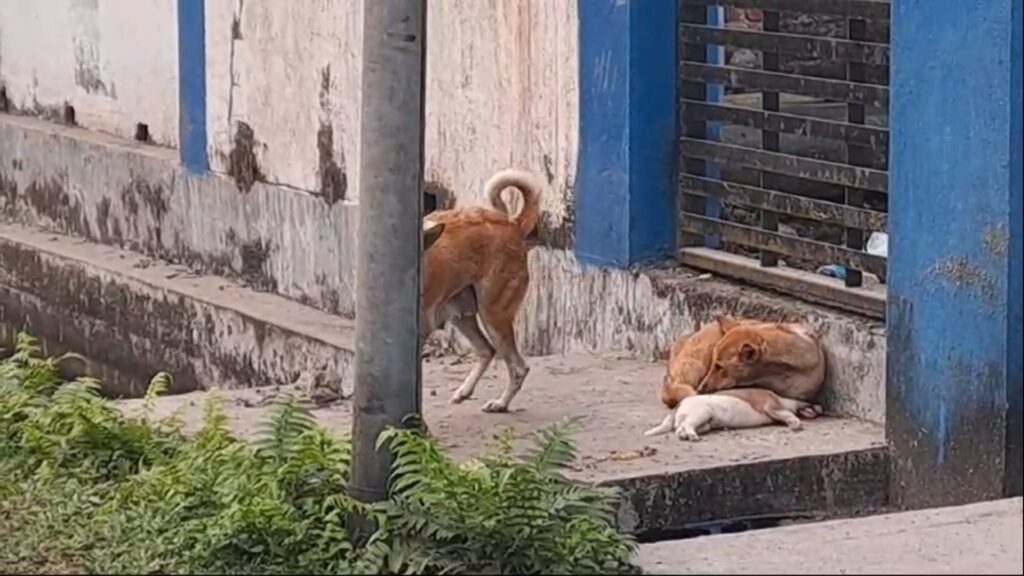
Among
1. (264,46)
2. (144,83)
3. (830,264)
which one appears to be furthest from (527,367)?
(144,83)

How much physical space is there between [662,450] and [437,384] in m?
1.84

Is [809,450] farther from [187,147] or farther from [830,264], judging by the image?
[187,147]

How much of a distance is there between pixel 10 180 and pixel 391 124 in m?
Answer: 10.1

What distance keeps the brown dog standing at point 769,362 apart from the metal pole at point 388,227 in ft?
A: 7.07

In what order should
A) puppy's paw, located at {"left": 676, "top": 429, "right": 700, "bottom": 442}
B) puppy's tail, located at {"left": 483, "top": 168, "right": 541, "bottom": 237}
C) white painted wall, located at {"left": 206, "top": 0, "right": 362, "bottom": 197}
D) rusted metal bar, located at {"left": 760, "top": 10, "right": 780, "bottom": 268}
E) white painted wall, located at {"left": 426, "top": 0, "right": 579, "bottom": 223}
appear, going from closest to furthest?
puppy's paw, located at {"left": 676, "top": 429, "right": 700, "bottom": 442}, puppy's tail, located at {"left": 483, "top": 168, "right": 541, "bottom": 237}, rusted metal bar, located at {"left": 760, "top": 10, "right": 780, "bottom": 268}, white painted wall, located at {"left": 426, "top": 0, "right": 579, "bottom": 223}, white painted wall, located at {"left": 206, "top": 0, "right": 362, "bottom": 197}

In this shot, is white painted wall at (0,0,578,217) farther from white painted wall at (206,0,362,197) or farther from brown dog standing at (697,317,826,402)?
brown dog standing at (697,317,826,402)

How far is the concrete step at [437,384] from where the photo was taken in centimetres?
768

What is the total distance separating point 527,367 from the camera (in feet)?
29.5

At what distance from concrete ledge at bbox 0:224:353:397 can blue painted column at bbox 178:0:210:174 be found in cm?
71

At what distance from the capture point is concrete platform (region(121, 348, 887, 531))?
7.57 m

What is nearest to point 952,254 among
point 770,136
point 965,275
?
point 965,275

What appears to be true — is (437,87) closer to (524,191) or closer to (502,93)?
(502,93)

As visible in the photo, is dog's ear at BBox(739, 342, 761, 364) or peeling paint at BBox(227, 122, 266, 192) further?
peeling paint at BBox(227, 122, 266, 192)

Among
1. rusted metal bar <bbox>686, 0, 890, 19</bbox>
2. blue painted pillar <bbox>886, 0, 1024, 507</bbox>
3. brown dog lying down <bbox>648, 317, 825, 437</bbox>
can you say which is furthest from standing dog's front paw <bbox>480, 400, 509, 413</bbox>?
rusted metal bar <bbox>686, 0, 890, 19</bbox>
